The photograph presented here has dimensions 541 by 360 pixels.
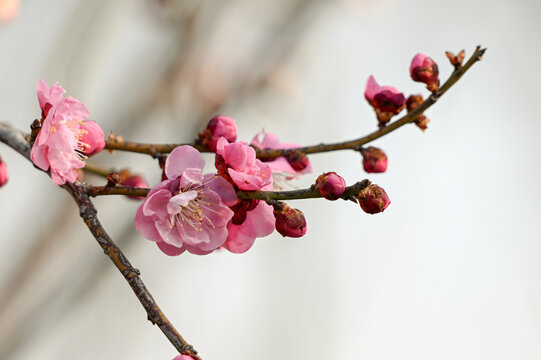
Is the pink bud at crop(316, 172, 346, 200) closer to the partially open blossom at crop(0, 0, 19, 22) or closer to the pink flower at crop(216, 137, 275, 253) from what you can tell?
the pink flower at crop(216, 137, 275, 253)

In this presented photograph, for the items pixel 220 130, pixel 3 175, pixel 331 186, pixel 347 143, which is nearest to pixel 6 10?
pixel 3 175

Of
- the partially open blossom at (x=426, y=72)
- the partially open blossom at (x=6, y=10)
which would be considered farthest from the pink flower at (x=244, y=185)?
the partially open blossom at (x=6, y=10)

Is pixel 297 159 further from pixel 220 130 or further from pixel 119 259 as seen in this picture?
pixel 119 259

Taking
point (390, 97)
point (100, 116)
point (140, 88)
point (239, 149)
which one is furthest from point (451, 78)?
point (100, 116)

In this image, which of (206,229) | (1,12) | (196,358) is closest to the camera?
(196,358)

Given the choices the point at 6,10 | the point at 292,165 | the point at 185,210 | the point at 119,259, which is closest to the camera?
the point at 119,259

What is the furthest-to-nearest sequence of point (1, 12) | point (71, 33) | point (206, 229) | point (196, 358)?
point (71, 33), point (1, 12), point (206, 229), point (196, 358)

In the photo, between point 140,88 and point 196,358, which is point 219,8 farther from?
point 196,358
